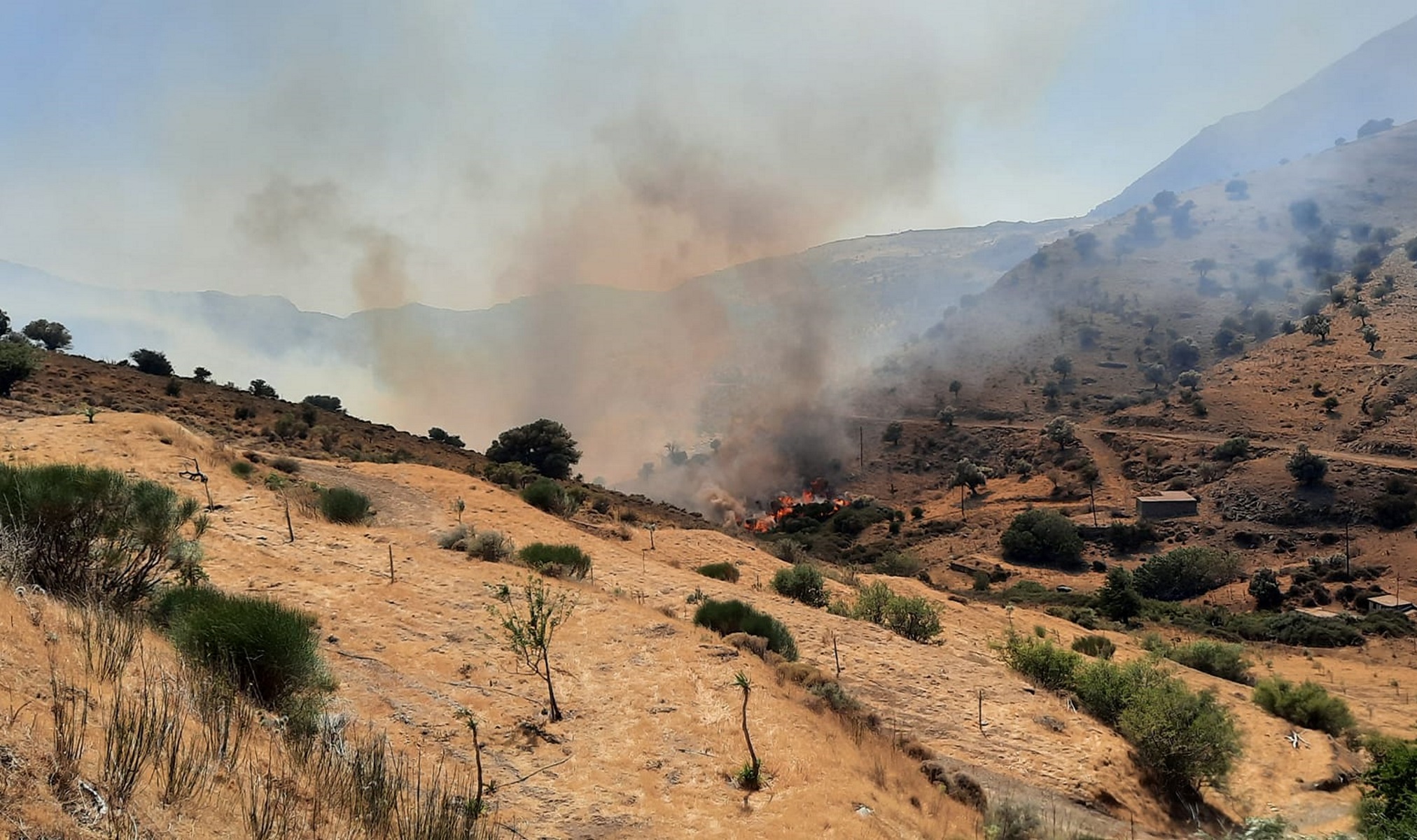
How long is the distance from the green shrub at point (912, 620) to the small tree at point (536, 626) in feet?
34.2

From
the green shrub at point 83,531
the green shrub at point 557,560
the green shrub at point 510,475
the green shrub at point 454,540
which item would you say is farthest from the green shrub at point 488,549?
the green shrub at point 510,475

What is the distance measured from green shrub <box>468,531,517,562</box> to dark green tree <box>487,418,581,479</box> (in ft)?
119

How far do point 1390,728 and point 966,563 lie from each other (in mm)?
39149

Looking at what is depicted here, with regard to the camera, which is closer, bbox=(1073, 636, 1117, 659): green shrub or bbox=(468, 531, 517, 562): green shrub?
bbox=(468, 531, 517, 562): green shrub

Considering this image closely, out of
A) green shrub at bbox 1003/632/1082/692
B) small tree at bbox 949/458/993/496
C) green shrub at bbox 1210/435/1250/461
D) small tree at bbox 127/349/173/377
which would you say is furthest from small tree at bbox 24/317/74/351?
green shrub at bbox 1210/435/1250/461

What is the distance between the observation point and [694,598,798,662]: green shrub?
634 inches

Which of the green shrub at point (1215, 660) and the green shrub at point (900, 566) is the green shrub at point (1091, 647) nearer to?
the green shrub at point (1215, 660)

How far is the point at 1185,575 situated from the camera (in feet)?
174

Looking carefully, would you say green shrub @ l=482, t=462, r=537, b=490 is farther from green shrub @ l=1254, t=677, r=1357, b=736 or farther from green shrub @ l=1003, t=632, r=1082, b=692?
green shrub @ l=1254, t=677, r=1357, b=736

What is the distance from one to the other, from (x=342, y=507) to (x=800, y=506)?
6873cm

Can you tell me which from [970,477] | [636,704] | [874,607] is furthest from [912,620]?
[970,477]

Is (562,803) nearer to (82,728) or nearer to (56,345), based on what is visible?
(82,728)

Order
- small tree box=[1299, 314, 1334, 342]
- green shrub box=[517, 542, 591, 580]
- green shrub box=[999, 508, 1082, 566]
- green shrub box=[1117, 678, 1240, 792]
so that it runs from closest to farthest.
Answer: green shrub box=[1117, 678, 1240, 792] → green shrub box=[517, 542, 591, 580] → green shrub box=[999, 508, 1082, 566] → small tree box=[1299, 314, 1334, 342]

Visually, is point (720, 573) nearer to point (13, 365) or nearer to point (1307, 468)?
point (13, 365)
